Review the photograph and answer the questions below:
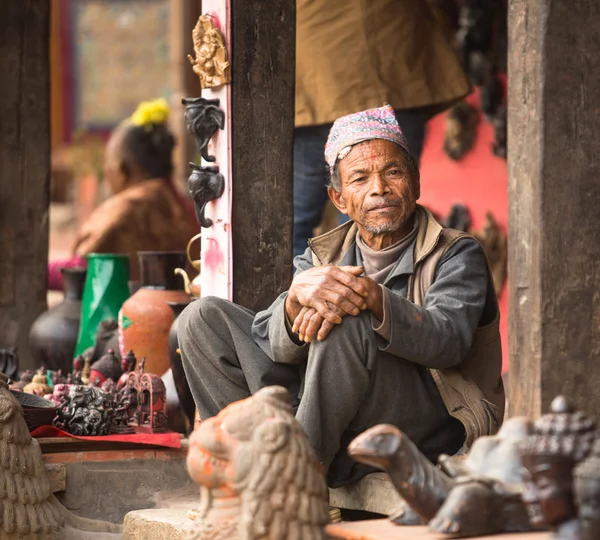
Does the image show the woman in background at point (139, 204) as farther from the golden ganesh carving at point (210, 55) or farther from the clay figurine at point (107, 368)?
the golden ganesh carving at point (210, 55)

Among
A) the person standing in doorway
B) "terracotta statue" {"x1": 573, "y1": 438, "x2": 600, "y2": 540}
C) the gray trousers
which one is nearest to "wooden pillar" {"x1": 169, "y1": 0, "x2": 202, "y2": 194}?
the person standing in doorway

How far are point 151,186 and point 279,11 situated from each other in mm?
4011

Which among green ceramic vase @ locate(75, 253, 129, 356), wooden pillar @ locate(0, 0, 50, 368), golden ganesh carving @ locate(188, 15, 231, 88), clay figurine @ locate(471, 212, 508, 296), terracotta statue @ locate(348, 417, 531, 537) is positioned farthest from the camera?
clay figurine @ locate(471, 212, 508, 296)

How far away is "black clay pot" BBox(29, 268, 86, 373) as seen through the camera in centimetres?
671

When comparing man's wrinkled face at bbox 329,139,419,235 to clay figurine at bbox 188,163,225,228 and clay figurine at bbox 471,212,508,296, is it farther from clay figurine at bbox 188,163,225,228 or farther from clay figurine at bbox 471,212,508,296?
clay figurine at bbox 471,212,508,296

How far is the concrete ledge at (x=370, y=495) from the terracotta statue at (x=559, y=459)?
42.6 inches

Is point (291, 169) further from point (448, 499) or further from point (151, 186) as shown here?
point (151, 186)

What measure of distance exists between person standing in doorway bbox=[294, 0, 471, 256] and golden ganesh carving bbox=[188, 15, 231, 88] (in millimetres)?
939

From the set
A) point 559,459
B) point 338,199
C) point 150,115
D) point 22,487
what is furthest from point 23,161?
point 559,459

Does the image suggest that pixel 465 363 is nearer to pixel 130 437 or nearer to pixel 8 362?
pixel 130 437

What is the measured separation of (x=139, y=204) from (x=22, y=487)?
14.2 feet

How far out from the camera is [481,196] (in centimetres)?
796

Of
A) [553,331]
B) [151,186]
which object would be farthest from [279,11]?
[151,186]

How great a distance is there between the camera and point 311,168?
241 inches
